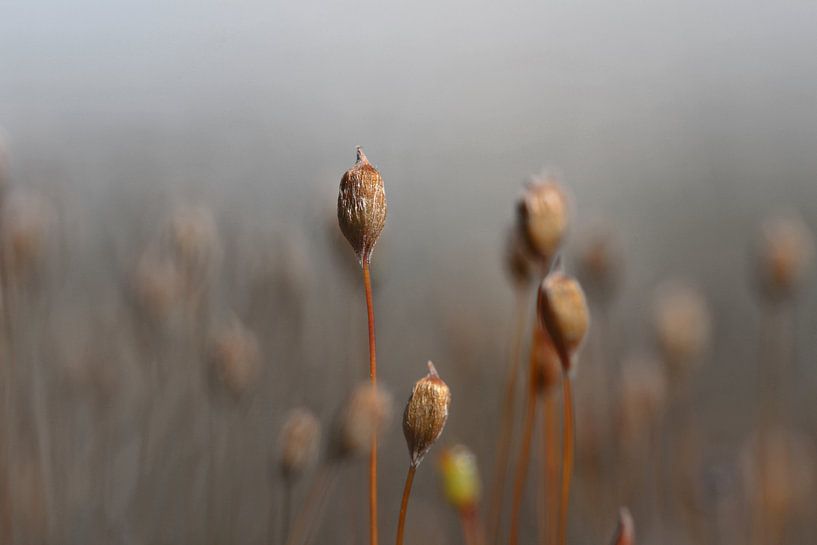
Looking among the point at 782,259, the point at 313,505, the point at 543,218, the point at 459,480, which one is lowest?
the point at 313,505

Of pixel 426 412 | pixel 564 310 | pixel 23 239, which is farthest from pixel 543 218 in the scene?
pixel 23 239

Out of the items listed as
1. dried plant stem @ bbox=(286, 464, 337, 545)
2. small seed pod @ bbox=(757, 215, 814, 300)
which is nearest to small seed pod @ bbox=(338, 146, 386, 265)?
dried plant stem @ bbox=(286, 464, 337, 545)

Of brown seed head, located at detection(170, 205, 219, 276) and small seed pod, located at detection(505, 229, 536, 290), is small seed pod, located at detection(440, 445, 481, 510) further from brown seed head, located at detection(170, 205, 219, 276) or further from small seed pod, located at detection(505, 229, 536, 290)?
brown seed head, located at detection(170, 205, 219, 276)

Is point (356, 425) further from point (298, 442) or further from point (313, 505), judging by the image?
point (313, 505)

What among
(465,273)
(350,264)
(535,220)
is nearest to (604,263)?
(350,264)

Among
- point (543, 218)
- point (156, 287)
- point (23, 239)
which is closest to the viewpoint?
point (543, 218)

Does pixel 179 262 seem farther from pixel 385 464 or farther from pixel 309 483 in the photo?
pixel 385 464
